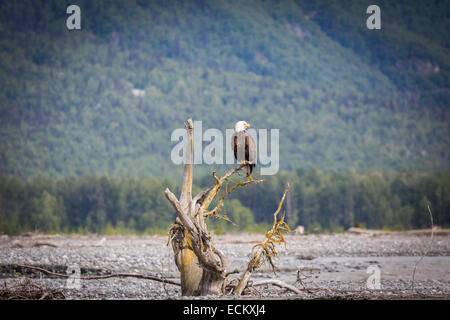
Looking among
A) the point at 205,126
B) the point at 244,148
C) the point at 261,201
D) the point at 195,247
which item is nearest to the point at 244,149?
the point at 244,148

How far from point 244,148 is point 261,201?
151 ft

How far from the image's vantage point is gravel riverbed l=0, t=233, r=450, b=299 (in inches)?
553

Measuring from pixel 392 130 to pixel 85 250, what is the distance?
141264 millimetres

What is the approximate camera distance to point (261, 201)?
58969 mm

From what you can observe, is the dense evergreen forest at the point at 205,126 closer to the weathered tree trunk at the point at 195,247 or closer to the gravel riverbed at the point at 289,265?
the gravel riverbed at the point at 289,265

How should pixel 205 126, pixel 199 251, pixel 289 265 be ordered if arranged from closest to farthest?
pixel 199 251, pixel 289 265, pixel 205 126

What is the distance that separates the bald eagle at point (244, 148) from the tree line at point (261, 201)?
37.0 meters

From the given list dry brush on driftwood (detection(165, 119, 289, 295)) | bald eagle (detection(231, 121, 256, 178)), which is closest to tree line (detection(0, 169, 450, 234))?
bald eagle (detection(231, 121, 256, 178))

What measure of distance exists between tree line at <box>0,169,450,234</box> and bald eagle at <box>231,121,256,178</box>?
121 feet

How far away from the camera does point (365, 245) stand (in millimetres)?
27328

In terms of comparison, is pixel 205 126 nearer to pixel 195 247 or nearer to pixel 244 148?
pixel 244 148

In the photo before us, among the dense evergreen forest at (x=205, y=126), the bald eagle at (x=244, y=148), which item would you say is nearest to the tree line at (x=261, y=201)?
the dense evergreen forest at (x=205, y=126)

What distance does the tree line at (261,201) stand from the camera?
53.6m

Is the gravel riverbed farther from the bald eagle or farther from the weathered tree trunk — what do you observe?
the bald eagle
